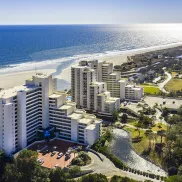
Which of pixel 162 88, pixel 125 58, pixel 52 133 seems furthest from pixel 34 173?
pixel 125 58

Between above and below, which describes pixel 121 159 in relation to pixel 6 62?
below

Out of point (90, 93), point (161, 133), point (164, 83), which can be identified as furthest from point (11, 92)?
point (164, 83)

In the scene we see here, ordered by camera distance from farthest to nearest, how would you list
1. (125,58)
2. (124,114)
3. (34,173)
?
(125,58), (124,114), (34,173)

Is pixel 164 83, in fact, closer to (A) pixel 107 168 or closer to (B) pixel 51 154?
(A) pixel 107 168

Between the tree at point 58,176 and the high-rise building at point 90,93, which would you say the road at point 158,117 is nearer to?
the high-rise building at point 90,93

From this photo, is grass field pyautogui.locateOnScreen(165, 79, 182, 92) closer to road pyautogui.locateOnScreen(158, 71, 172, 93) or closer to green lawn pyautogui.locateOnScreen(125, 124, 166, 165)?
road pyautogui.locateOnScreen(158, 71, 172, 93)

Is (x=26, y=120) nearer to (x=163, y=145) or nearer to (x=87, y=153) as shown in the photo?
(x=87, y=153)

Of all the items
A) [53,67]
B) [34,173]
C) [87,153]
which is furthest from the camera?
[53,67]
